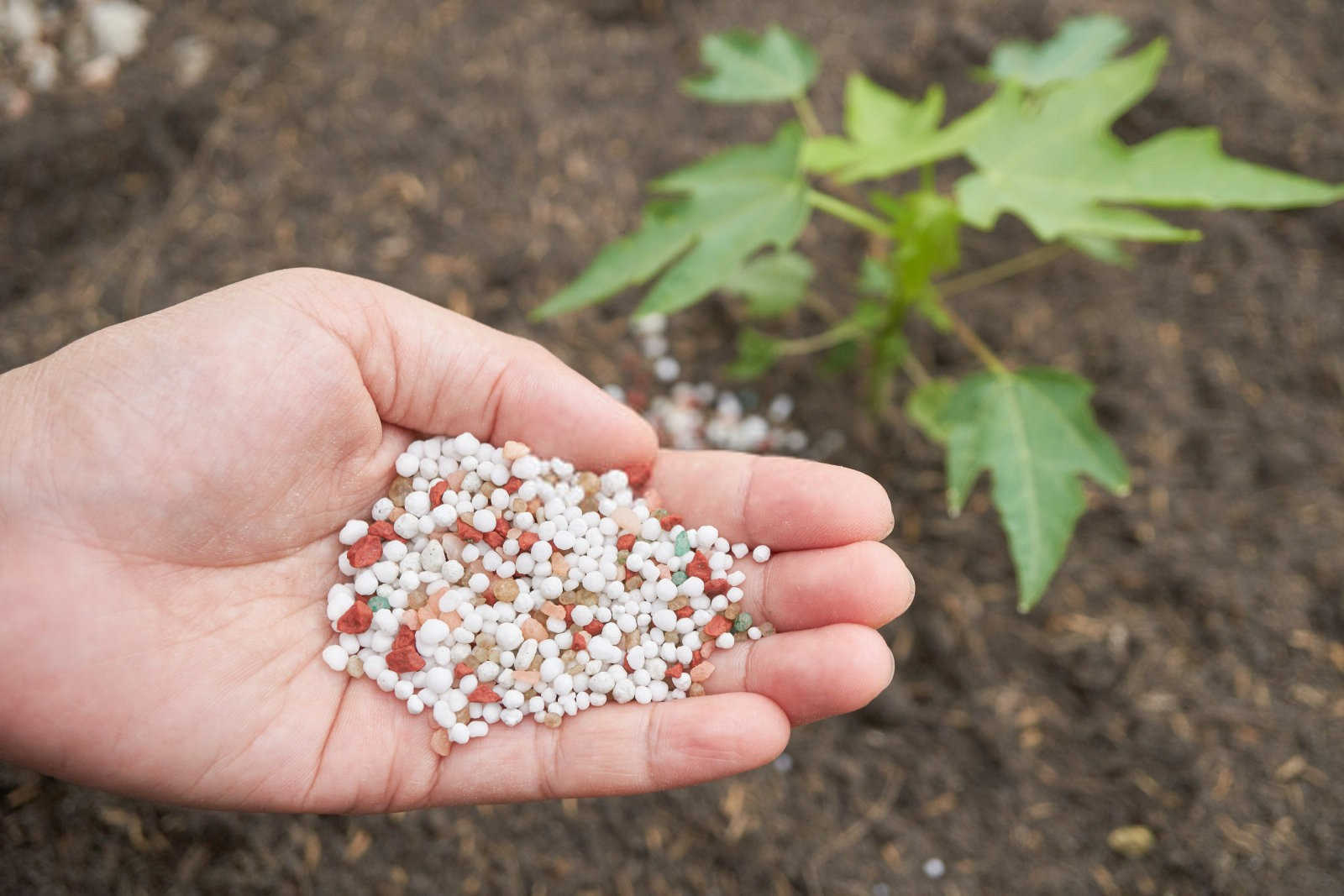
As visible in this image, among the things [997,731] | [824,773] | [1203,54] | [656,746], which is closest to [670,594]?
[656,746]

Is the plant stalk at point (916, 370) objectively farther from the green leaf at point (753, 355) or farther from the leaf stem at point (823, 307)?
the green leaf at point (753, 355)

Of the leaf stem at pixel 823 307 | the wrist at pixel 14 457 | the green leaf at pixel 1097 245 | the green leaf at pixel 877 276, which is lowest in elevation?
the leaf stem at pixel 823 307

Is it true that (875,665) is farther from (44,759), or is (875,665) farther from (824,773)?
(44,759)

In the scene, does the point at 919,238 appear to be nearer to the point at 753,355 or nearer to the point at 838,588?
the point at 753,355

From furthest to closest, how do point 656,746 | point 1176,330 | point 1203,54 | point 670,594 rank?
point 1203,54 → point 1176,330 → point 670,594 → point 656,746

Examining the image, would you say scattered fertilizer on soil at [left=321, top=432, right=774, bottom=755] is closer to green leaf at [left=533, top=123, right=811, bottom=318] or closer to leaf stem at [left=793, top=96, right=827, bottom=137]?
green leaf at [left=533, top=123, right=811, bottom=318]

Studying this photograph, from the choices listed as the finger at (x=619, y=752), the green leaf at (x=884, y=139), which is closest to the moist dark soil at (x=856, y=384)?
the finger at (x=619, y=752)
